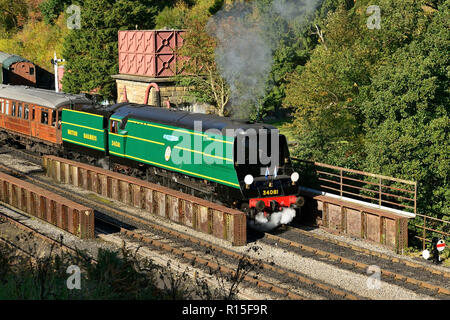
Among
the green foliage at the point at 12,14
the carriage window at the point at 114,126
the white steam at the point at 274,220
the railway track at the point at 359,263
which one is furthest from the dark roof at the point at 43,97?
the green foliage at the point at 12,14

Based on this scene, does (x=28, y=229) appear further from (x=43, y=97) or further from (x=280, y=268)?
(x=43, y=97)

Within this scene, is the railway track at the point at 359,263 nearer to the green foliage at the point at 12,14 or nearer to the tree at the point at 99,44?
the tree at the point at 99,44

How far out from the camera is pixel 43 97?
99.7 ft

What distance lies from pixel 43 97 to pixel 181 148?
11.6 metres

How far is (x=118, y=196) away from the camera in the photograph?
23984mm

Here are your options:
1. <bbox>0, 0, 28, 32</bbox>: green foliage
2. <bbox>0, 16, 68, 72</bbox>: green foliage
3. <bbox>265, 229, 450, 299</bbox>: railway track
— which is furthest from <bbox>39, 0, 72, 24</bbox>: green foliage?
<bbox>265, 229, 450, 299</bbox>: railway track

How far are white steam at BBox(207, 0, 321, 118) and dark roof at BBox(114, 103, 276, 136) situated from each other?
8.38 meters

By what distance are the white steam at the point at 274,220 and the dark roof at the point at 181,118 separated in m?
2.68

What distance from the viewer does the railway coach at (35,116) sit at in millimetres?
29172

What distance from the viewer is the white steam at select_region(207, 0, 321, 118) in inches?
1294

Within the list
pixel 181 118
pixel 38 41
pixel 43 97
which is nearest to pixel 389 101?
pixel 181 118

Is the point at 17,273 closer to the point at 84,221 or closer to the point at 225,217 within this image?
the point at 84,221
